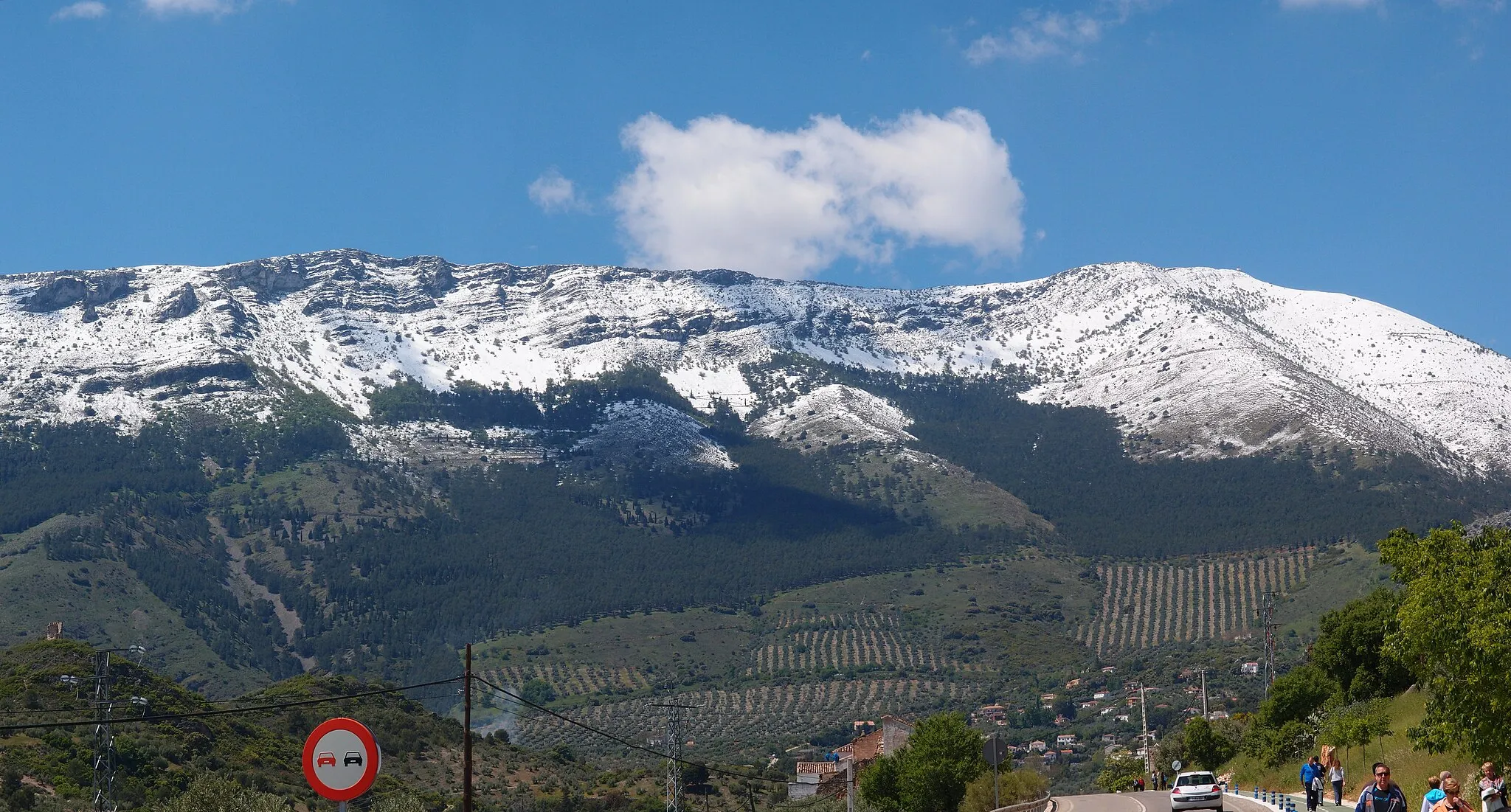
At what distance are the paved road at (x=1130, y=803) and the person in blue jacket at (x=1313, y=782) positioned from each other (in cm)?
316

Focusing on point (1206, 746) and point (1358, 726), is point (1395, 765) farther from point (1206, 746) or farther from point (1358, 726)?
point (1206, 746)

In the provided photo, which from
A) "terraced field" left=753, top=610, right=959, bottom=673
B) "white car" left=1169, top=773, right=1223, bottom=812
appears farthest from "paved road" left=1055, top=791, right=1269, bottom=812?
"terraced field" left=753, top=610, right=959, bottom=673

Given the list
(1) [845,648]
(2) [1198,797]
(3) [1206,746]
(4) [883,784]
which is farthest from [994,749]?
(1) [845,648]

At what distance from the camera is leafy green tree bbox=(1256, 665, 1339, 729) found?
218ft

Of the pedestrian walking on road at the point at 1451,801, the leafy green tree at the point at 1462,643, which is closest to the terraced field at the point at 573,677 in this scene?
the leafy green tree at the point at 1462,643

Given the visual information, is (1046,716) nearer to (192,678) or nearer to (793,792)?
(793,792)

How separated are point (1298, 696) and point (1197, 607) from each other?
4815 inches

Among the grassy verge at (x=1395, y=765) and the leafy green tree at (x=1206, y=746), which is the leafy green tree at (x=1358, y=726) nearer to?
the grassy verge at (x=1395, y=765)

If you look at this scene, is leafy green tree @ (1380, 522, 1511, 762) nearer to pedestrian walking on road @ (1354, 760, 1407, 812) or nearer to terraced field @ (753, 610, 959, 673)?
pedestrian walking on road @ (1354, 760, 1407, 812)

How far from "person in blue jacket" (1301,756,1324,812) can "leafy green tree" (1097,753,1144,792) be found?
53.8m

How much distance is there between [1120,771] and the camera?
9188cm

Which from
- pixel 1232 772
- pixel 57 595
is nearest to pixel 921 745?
pixel 1232 772

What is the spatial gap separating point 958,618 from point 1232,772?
130964 mm

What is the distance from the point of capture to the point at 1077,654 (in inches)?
6964
